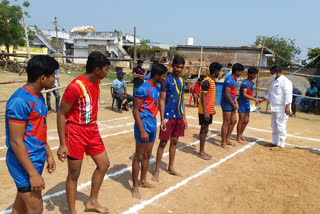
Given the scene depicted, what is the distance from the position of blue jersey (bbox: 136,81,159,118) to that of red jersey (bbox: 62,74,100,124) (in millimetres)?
739

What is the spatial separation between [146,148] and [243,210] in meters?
1.60

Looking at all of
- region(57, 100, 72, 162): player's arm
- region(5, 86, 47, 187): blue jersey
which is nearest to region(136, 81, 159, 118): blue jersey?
region(57, 100, 72, 162): player's arm

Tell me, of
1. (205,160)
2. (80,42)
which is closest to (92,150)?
(205,160)

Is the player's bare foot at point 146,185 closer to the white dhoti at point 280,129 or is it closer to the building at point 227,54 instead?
the white dhoti at point 280,129

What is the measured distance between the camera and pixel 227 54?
79.4 ft

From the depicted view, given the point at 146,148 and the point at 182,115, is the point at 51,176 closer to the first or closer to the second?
the point at 146,148

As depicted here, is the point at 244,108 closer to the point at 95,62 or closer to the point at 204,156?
the point at 204,156

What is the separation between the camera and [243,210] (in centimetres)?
354

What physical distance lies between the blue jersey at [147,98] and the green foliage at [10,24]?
25057 mm

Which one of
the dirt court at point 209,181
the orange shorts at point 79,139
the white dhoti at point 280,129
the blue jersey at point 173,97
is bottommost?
the dirt court at point 209,181

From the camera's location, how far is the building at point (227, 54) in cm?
2272

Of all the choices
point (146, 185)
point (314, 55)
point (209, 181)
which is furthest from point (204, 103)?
point (314, 55)

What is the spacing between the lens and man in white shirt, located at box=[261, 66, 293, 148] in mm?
6270

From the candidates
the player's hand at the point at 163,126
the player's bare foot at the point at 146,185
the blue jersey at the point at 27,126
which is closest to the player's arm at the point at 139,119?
the player's hand at the point at 163,126
